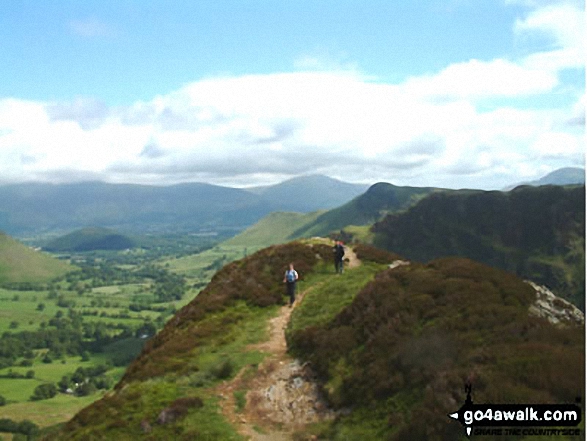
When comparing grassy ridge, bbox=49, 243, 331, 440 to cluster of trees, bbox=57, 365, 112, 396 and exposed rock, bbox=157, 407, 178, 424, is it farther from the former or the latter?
cluster of trees, bbox=57, 365, 112, 396

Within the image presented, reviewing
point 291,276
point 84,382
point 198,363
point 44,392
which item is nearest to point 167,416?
point 198,363

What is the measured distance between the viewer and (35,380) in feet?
500

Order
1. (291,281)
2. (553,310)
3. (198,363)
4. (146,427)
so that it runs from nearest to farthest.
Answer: (146,427), (553,310), (198,363), (291,281)

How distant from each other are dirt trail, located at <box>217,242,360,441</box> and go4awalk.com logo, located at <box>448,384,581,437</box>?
7482 mm

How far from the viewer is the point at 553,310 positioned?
1045 inches

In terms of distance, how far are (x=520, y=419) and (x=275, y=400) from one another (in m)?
12.5

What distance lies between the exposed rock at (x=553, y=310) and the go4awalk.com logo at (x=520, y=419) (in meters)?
10.8

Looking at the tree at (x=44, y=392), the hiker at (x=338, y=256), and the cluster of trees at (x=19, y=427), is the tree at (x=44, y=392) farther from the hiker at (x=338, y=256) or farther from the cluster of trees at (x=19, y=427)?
the hiker at (x=338, y=256)

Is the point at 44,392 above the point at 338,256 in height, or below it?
below

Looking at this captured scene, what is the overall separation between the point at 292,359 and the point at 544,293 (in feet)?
55.0

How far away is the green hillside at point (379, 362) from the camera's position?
16.6 metres

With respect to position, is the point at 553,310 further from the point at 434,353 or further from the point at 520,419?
the point at 520,419

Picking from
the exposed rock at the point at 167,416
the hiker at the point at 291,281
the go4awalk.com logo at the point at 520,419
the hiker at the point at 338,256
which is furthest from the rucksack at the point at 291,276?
the go4awalk.com logo at the point at 520,419

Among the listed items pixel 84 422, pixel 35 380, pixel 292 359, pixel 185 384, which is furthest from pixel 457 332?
pixel 35 380
